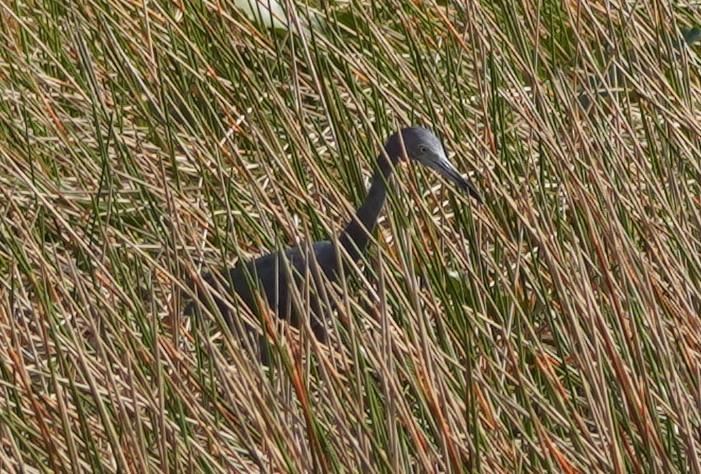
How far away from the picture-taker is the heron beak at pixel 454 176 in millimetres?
2688

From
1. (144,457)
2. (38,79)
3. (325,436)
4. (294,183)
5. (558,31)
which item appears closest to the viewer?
(144,457)

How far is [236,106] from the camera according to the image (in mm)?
3379

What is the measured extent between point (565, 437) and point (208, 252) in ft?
3.36

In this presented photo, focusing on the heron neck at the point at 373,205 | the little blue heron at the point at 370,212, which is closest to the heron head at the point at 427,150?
the little blue heron at the point at 370,212

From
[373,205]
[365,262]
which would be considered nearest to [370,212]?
[373,205]

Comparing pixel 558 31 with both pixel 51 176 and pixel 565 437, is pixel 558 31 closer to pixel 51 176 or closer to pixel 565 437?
pixel 51 176

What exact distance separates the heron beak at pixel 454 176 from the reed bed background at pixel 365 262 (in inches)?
1.9

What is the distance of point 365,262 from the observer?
7.22 feet

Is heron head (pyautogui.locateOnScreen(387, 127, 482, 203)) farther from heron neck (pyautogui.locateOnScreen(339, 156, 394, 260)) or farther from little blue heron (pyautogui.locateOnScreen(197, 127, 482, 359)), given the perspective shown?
heron neck (pyautogui.locateOnScreen(339, 156, 394, 260))

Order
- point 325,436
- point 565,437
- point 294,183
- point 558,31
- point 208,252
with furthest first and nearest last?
point 558,31, point 208,252, point 294,183, point 565,437, point 325,436

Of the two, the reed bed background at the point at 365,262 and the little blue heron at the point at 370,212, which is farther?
the little blue heron at the point at 370,212

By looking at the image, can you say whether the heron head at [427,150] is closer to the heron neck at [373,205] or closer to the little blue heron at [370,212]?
the little blue heron at [370,212]

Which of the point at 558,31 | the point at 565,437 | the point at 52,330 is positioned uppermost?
the point at 558,31

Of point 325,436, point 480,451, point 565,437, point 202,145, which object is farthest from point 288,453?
point 202,145
